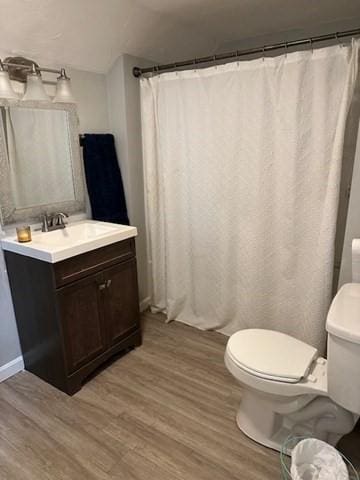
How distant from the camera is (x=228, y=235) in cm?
229

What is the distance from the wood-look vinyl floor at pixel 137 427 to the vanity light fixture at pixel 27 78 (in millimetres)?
1708

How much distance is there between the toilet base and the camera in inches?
56.3

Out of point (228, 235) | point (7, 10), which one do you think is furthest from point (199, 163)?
point (7, 10)

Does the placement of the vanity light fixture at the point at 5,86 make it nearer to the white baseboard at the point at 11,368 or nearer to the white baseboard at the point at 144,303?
the white baseboard at the point at 11,368

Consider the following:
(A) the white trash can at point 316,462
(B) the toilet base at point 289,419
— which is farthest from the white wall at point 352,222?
(A) the white trash can at point 316,462

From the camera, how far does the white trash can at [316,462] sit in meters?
1.25

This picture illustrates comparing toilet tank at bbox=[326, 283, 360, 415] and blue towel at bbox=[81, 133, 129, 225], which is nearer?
toilet tank at bbox=[326, 283, 360, 415]

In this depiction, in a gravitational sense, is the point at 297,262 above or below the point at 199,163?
below

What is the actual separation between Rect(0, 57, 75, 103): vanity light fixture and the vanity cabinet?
2.96ft

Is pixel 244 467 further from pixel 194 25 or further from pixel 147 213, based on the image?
pixel 194 25

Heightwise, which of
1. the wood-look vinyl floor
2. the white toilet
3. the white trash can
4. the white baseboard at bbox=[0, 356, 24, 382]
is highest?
the white toilet

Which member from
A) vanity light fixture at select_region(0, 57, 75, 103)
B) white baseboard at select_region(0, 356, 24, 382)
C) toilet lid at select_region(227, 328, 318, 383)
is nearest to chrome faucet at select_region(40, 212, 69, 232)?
vanity light fixture at select_region(0, 57, 75, 103)

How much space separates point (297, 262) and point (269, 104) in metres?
0.96

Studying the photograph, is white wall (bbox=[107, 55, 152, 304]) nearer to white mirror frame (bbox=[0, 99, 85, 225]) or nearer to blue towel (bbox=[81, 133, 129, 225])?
blue towel (bbox=[81, 133, 129, 225])
